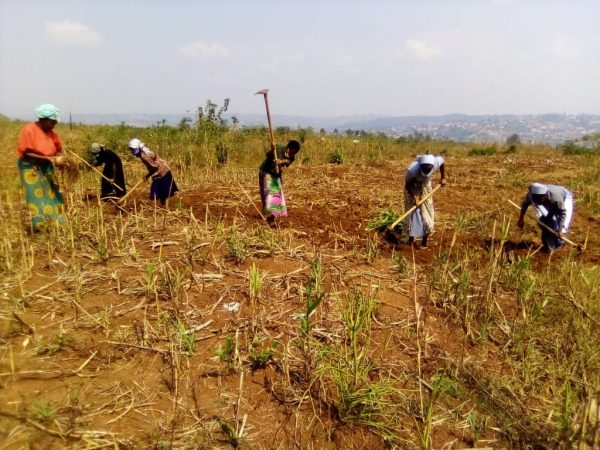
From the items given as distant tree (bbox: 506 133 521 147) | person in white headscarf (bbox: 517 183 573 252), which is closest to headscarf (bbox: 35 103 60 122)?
person in white headscarf (bbox: 517 183 573 252)

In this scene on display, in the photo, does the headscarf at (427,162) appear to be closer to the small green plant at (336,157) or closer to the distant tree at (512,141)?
the small green plant at (336,157)

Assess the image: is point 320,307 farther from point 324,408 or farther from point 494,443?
point 494,443

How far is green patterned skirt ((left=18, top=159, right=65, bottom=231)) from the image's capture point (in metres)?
4.01

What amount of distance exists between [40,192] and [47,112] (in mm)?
802

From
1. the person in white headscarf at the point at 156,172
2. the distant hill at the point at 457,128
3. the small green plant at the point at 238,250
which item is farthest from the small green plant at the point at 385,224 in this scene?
the distant hill at the point at 457,128

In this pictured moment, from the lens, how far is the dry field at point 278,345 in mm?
2006

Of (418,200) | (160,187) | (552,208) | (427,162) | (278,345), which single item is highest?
(427,162)

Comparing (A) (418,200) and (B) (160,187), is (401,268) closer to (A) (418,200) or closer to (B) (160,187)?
(A) (418,200)

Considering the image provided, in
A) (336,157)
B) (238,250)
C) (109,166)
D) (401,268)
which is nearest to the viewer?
(238,250)

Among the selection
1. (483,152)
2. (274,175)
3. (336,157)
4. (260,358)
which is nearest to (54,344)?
(260,358)

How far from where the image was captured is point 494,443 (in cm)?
207

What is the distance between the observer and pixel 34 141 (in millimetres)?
3896

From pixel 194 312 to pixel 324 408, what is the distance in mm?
1121

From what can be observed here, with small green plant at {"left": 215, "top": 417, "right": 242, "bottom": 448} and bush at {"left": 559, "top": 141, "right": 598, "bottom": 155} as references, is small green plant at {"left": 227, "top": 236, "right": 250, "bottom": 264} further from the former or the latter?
bush at {"left": 559, "top": 141, "right": 598, "bottom": 155}
